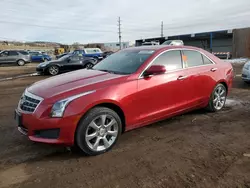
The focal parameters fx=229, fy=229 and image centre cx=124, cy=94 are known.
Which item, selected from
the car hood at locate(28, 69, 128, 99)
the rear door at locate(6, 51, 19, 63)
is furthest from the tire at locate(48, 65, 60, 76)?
the rear door at locate(6, 51, 19, 63)

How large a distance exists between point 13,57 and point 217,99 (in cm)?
2436

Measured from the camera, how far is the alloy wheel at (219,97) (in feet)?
17.5

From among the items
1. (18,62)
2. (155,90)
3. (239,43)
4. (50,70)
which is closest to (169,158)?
(155,90)

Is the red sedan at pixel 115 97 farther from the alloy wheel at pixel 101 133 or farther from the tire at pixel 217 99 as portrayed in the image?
the tire at pixel 217 99

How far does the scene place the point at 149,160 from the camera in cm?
326

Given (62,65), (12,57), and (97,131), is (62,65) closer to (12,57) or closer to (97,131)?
(97,131)

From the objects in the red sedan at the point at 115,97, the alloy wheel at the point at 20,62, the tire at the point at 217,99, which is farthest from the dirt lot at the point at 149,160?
the alloy wheel at the point at 20,62

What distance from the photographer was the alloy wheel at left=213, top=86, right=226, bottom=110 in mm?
5332

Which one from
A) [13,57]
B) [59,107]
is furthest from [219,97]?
[13,57]

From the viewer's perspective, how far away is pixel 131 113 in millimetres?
3713

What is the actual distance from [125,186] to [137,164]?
0.52 metres

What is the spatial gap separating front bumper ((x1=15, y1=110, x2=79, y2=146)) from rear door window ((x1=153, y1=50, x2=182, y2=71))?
74.8 inches

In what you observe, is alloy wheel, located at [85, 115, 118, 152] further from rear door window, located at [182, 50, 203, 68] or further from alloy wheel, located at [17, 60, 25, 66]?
alloy wheel, located at [17, 60, 25, 66]

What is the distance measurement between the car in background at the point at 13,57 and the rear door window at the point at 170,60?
23918 mm
